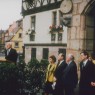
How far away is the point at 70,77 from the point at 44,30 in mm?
17888

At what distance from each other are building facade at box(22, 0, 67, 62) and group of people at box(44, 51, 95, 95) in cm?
1379

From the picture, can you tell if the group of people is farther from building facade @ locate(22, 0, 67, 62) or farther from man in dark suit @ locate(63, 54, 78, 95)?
building facade @ locate(22, 0, 67, 62)

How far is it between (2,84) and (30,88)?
3.53 feet

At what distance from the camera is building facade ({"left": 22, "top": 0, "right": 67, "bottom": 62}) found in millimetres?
24609

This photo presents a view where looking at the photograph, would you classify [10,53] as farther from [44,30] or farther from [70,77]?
[44,30]

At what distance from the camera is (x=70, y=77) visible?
904 cm

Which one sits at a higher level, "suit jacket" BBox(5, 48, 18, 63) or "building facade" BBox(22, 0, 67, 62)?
"building facade" BBox(22, 0, 67, 62)

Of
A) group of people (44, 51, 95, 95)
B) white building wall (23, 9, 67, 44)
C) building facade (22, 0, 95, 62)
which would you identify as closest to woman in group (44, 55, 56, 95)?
group of people (44, 51, 95, 95)

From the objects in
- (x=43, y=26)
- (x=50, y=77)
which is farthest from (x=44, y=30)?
(x=50, y=77)

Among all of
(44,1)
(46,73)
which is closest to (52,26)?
(44,1)

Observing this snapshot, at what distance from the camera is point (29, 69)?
994 cm

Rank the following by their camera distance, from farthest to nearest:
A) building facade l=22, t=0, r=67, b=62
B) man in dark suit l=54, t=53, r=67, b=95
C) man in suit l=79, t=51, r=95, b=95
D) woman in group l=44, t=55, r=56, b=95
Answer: building facade l=22, t=0, r=67, b=62, woman in group l=44, t=55, r=56, b=95, man in dark suit l=54, t=53, r=67, b=95, man in suit l=79, t=51, r=95, b=95

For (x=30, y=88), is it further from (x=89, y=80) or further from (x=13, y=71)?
(x=89, y=80)

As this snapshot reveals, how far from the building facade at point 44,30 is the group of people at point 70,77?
1379 cm
